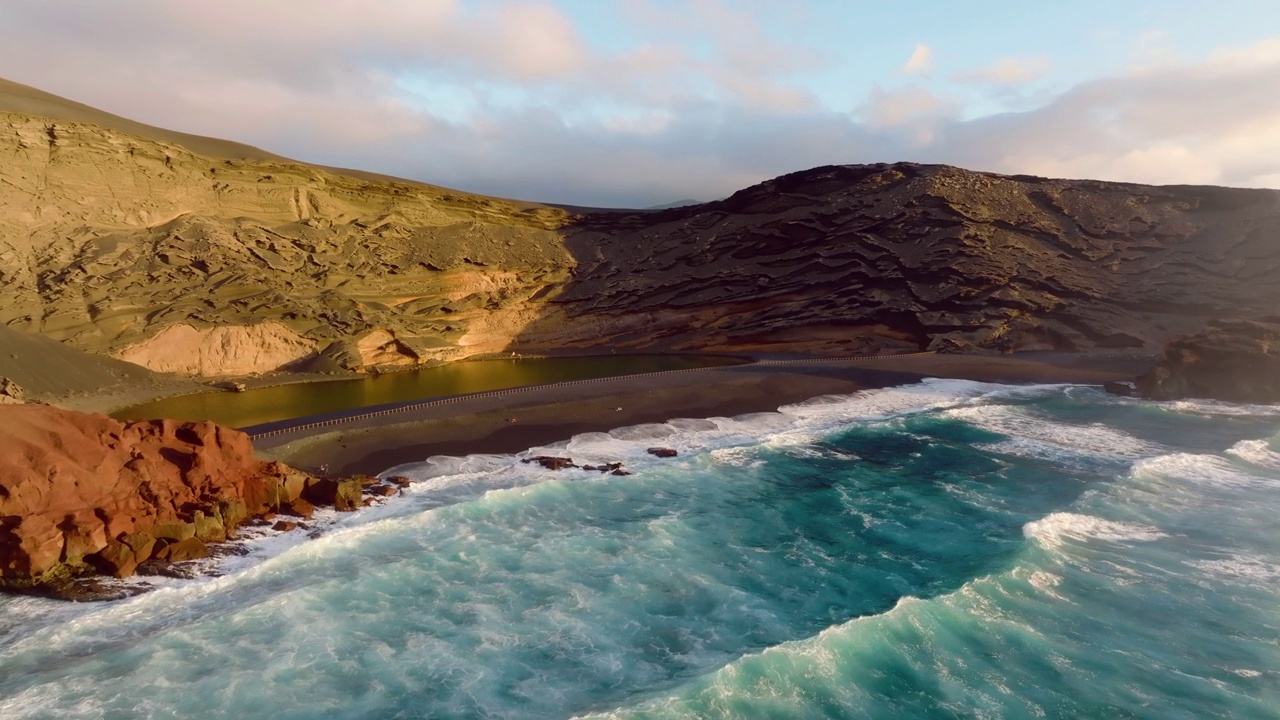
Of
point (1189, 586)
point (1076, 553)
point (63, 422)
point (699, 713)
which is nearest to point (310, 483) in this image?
point (63, 422)

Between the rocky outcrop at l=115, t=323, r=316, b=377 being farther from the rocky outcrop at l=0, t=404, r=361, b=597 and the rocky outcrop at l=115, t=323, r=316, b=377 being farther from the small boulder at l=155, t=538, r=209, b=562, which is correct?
the small boulder at l=155, t=538, r=209, b=562

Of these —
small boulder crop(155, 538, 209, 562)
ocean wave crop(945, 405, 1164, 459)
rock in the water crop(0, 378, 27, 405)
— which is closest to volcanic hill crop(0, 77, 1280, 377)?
rock in the water crop(0, 378, 27, 405)

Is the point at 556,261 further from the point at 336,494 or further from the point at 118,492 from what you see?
the point at 118,492

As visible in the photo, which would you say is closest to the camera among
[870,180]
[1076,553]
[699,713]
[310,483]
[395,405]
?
[699,713]

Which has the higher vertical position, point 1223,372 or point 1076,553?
point 1223,372

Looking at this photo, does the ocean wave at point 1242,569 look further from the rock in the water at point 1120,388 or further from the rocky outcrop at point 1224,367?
the rocky outcrop at point 1224,367

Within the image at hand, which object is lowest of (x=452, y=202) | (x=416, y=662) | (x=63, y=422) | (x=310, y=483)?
(x=416, y=662)

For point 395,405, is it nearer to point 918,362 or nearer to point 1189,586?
point 1189,586
